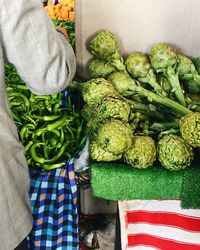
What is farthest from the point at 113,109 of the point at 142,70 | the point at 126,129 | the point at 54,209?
the point at 54,209

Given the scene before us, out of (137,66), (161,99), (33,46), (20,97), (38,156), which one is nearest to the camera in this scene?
(33,46)

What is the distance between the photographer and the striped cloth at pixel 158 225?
1.54m

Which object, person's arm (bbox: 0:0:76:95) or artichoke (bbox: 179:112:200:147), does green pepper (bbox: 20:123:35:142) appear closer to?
person's arm (bbox: 0:0:76:95)

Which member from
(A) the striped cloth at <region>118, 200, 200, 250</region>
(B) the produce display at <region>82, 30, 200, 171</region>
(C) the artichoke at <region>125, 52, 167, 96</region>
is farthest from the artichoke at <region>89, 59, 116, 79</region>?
(A) the striped cloth at <region>118, 200, 200, 250</region>

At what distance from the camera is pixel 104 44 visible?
1906 mm

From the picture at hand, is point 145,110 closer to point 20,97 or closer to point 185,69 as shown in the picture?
point 185,69

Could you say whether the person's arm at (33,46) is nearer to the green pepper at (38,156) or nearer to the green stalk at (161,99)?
the green stalk at (161,99)

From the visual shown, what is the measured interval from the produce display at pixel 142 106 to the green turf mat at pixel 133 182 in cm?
4

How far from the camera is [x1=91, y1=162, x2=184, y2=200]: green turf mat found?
1667 millimetres

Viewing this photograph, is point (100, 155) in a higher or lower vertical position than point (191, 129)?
lower

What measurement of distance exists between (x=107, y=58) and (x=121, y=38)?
0.71 feet

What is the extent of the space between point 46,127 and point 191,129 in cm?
92

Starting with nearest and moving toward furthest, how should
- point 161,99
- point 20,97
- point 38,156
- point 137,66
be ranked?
1. point 161,99
2. point 137,66
3. point 38,156
4. point 20,97

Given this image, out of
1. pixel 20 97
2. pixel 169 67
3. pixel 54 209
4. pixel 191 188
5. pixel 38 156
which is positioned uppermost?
pixel 169 67
